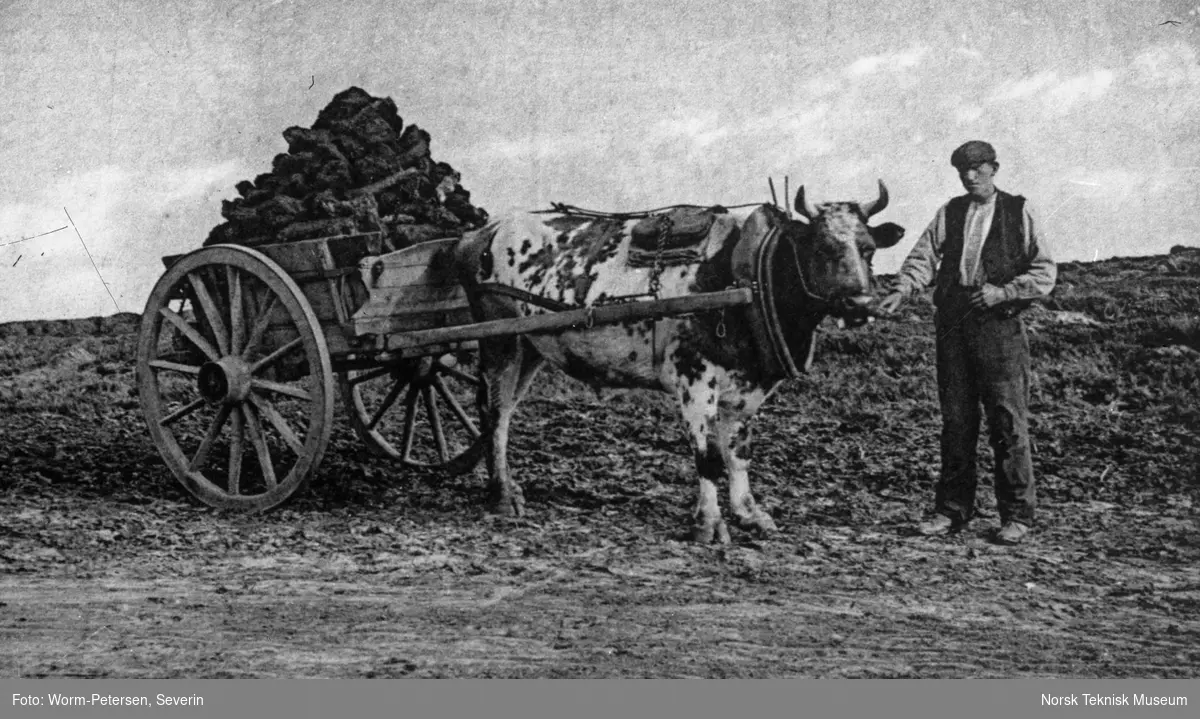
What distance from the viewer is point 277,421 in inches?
229

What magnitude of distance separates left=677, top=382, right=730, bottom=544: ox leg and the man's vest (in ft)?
3.56

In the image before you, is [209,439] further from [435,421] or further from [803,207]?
[803,207]

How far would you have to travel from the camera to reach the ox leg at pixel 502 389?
5.98 meters

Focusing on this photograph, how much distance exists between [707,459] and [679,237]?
95 centimetres

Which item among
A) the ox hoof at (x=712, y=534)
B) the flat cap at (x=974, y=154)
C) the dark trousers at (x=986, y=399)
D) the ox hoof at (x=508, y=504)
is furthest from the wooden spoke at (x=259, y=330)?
the flat cap at (x=974, y=154)

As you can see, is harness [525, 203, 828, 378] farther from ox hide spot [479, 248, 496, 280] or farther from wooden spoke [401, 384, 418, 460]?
wooden spoke [401, 384, 418, 460]

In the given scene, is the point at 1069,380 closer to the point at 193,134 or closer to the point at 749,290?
the point at 749,290

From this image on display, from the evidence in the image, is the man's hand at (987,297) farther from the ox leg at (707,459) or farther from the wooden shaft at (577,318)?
the ox leg at (707,459)

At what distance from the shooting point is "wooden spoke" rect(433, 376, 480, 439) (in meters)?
6.51

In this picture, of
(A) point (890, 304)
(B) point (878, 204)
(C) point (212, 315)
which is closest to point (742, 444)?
(A) point (890, 304)

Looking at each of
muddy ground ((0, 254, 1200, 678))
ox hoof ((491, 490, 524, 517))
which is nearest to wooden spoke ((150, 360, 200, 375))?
muddy ground ((0, 254, 1200, 678))

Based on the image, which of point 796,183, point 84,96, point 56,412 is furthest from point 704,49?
point 56,412

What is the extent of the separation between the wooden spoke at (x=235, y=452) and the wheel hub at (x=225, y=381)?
9 cm

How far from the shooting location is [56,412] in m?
6.94
